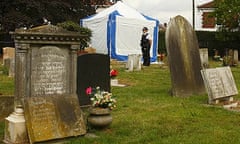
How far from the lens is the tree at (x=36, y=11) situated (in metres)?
29.0

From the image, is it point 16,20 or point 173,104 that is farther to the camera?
point 16,20

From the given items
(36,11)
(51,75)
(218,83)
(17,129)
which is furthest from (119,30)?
(17,129)

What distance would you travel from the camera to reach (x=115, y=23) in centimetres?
2523

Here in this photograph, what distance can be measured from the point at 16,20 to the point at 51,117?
23.5 metres

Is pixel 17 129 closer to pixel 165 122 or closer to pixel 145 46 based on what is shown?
pixel 165 122

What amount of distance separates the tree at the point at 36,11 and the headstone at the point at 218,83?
67.9ft

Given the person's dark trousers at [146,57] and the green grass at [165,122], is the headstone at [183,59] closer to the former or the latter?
the green grass at [165,122]

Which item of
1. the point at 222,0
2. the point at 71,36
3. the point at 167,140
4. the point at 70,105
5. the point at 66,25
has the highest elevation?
the point at 222,0

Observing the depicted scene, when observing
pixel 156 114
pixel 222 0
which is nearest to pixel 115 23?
pixel 222 0

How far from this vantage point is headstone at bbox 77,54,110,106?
931 centimetres

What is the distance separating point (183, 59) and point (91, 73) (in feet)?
9.63

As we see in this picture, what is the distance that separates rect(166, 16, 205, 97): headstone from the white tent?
13.6 metres

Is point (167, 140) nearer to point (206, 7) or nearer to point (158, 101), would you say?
point (158, 101)

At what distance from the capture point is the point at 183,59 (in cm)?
1142
